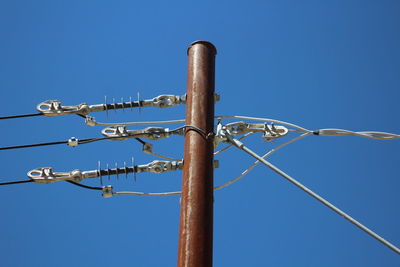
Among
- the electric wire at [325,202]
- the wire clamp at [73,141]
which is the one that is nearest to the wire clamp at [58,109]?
the wire clamp at [73,141]

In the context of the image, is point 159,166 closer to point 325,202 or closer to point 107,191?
point 107,191

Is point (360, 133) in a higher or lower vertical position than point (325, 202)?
higher

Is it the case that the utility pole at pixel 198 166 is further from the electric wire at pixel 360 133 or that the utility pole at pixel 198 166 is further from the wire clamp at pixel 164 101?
the electric wire at pixel 360 133

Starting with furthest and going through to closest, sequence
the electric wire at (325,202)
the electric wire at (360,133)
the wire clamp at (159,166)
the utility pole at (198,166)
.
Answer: the electric wire at (360,133)
the wire clamp at (159,166)
the electric wire at (325,202)
the utility pole at (198,166)

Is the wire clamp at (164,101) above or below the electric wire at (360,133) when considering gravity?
above

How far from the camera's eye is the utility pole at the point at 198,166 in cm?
436

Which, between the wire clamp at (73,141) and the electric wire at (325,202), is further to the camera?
the wire clamp at (73,141)

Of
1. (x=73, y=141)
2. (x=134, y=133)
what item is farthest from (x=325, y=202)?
(x=73, y=141)

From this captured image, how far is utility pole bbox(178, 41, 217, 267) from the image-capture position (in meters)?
4.36

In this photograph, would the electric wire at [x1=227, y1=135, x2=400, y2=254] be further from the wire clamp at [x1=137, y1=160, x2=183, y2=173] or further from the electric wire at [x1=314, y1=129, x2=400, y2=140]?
the electric wire at [x1=314, y1=129, x2=400, y2=140]

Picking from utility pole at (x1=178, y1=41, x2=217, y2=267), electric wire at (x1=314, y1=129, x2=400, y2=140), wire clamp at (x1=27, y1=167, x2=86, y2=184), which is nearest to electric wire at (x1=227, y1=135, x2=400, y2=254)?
utility pole at (x1=178, y1=41, x2=217, y2=267)

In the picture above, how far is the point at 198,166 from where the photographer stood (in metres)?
4.77

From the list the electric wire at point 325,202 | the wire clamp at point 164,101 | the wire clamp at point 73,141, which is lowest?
the electric wire at point 325,202

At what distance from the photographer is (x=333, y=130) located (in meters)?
6.25
